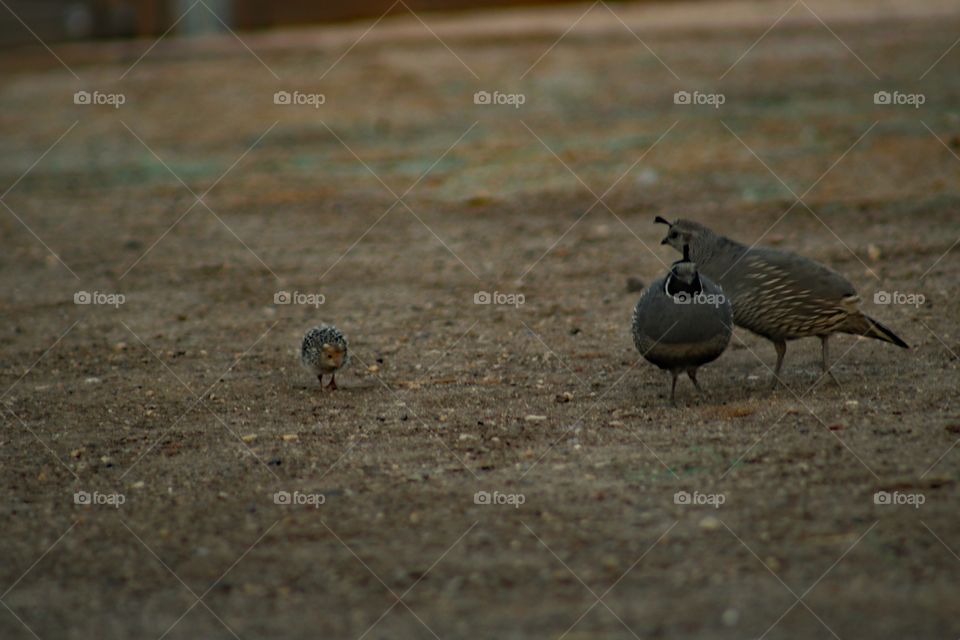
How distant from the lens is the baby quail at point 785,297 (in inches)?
294

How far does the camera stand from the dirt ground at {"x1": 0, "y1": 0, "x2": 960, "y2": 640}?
5332 mm

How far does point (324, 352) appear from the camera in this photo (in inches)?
318

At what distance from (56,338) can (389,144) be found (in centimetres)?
714

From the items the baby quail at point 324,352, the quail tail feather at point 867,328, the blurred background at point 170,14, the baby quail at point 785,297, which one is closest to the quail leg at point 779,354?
the baby quail at point 785,297

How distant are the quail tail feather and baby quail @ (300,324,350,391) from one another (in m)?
3.17

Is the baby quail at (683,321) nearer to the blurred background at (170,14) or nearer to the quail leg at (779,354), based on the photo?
the quail leg at (779,354)

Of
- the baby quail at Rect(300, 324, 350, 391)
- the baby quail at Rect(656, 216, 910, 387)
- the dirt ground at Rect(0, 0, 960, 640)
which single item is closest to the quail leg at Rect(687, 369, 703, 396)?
the dirt ground at Rect(0, 0, 960, 640)

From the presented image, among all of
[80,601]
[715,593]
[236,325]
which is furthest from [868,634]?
[236,325]

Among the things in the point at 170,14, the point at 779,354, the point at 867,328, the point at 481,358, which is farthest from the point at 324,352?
the point at 170,14

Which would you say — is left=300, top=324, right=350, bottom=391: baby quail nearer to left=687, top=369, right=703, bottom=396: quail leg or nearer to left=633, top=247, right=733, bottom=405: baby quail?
left=633, top=247, right=733, bottom=405: baby quail

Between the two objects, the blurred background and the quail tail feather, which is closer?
the quail tail feather

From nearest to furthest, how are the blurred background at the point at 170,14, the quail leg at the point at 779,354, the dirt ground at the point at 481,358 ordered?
the dirt ground at the point at 481,358
the quail leg at the point at 779,354
the blurred background at the point at 170,14

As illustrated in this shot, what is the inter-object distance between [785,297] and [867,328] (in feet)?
2.09

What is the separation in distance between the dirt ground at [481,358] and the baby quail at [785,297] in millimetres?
354
